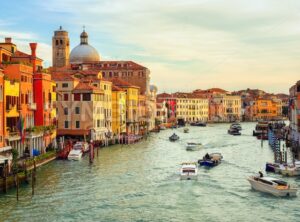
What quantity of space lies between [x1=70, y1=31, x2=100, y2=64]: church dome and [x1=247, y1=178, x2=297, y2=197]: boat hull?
174 feet

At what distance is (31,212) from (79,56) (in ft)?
185

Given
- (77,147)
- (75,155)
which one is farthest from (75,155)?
(77,147)

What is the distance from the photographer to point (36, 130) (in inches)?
1401

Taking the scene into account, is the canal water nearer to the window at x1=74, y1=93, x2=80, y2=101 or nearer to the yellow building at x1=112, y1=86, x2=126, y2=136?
the window at x1=74, y1=93, x2=80, y2=101

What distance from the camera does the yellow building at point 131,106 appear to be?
65062 millimetres

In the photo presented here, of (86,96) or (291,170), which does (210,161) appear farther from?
(86,96)

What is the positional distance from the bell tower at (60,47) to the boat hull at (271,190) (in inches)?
2163

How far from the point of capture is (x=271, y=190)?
24688 mm

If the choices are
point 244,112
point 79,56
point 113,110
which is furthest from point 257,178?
point 244,112

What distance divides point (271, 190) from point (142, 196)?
5.68 meters

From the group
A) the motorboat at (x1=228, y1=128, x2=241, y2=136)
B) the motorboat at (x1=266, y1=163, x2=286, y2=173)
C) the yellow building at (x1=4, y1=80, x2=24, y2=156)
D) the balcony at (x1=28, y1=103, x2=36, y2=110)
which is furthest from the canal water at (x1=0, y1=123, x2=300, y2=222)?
the motorboat at (x1=228, y1=128, x2=241, y2=136)

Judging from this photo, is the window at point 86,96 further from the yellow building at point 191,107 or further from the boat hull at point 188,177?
the yellow building at point 191,107

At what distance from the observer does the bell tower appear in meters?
77.2

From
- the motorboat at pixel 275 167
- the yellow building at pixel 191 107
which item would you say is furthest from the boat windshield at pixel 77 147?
the yellow building at pixel 191 107
